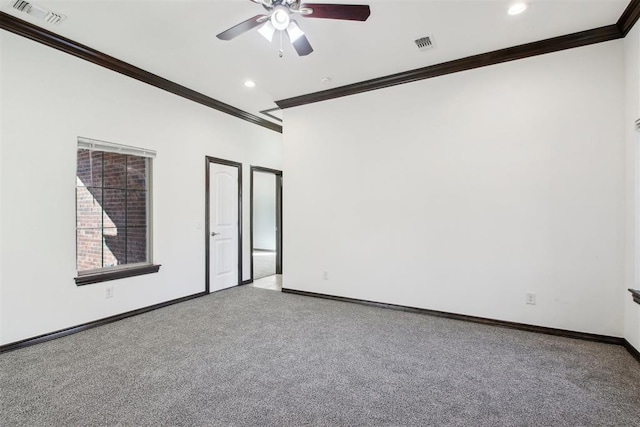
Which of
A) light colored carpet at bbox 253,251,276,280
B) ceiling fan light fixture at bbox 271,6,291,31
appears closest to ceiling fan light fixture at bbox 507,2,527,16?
ceiling fan light fixture at bbox 271,6,291,31

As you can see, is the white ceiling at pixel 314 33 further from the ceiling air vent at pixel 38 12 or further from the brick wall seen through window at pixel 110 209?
the brick wall seen through window at pixel 110 209

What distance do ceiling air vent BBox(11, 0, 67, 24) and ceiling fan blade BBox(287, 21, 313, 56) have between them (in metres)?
2.12

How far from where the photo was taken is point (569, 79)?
3.04 meters

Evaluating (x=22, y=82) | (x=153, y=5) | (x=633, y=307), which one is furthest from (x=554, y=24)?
(x=22, y=82)

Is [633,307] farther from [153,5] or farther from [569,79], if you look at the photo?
[153,5]

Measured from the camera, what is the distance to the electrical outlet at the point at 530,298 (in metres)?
3.19

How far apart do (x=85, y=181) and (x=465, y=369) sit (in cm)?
428

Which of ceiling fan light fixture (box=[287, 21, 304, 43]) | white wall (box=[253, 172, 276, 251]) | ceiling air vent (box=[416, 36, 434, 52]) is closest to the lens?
ceiling fan light fixture (box=[287, 21, 304, 43])

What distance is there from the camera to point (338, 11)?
2162 millimetres

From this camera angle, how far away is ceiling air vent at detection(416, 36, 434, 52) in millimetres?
3082

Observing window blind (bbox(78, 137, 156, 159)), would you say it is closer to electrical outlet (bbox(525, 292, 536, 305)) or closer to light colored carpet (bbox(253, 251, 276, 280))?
light colored carpet (bbox(253, 251, 276, 280))

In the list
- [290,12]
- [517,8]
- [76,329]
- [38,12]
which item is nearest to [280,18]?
[290,12]

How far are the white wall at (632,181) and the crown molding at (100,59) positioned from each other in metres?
4.86

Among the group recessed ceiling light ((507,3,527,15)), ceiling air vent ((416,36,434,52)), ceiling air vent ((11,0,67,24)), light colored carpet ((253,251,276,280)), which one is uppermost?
ceiling air vent ((11,0,67,24))
